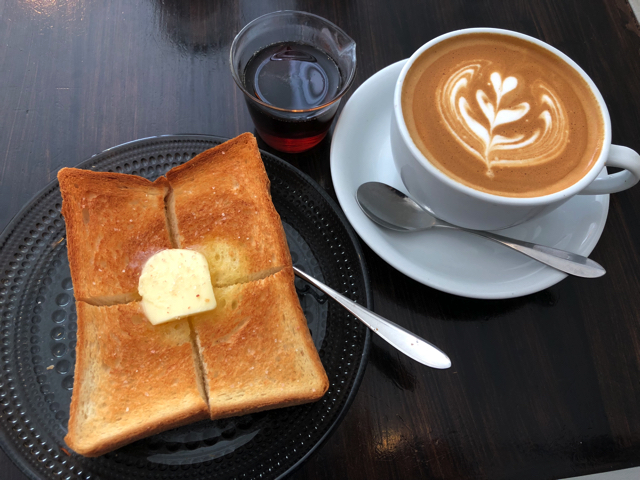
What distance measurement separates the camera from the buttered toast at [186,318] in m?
1.15

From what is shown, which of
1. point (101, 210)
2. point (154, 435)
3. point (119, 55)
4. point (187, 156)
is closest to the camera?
point (154, 435)

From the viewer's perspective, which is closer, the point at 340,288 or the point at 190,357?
the point at 190,357

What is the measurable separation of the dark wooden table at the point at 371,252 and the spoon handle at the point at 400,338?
148 millimetres

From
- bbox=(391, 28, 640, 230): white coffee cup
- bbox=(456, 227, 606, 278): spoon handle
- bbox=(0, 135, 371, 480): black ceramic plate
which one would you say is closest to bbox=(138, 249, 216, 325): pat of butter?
bbox=(0, 135, 371, 480): black ceramic plate

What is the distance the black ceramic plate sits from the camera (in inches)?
43.9

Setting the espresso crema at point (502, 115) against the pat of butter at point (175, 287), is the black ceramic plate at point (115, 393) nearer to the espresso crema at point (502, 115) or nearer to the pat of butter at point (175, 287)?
the pat of butter at point (175, 287)

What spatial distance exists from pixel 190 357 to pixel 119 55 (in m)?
1.18

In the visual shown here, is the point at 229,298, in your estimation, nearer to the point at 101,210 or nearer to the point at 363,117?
the point at 101,210

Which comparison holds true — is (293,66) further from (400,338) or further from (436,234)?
(400,338)

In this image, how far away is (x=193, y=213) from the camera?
130 centimetres

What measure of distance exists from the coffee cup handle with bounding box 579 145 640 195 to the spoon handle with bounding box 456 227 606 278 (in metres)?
0.20

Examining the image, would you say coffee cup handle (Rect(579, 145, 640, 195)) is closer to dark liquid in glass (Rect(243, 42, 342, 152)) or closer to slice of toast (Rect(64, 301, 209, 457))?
dark liquid in glass (Rect(243, 42, 342, 152))

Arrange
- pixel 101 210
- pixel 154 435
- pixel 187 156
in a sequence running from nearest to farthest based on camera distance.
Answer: pixel 154 435 → pixel 101 210 → pixel 187 156

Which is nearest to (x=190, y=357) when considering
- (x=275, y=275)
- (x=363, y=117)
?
(x=275, y=275)
